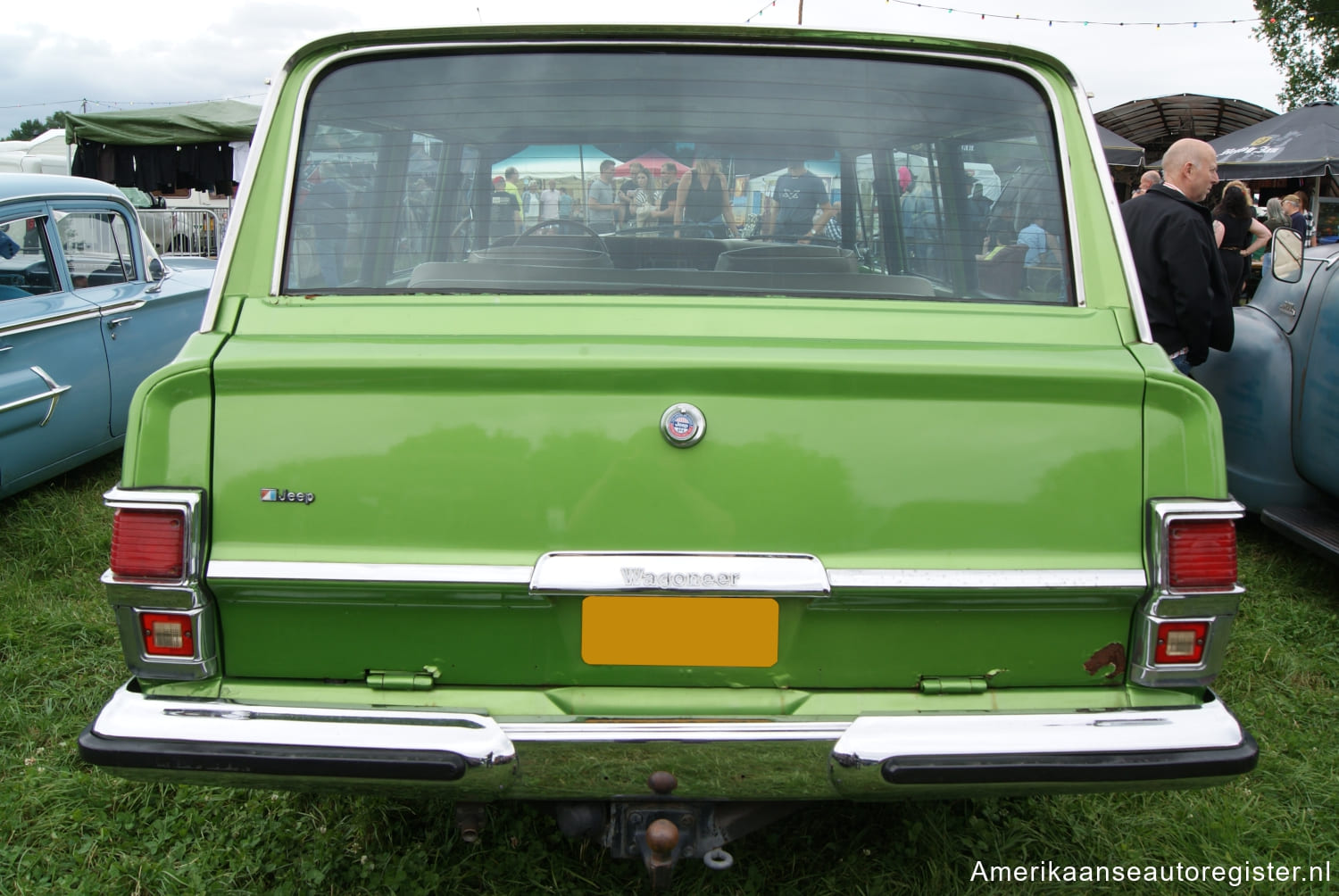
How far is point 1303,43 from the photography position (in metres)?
35.3

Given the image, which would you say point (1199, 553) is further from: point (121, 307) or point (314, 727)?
point (121, 307)

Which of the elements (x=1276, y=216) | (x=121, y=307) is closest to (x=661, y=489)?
(x=121, y=307)

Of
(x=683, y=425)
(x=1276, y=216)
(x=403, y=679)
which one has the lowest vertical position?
(x=403, y=679)

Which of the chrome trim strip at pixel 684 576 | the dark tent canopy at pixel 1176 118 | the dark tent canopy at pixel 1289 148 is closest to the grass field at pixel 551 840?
the chrome trim strip at pixel 684 576

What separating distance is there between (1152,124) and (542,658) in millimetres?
24071

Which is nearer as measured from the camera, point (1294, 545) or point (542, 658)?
point (542, 658)

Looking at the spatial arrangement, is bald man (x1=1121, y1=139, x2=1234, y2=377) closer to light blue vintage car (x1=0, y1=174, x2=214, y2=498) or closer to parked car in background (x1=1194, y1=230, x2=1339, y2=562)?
parked car in background (x1=1194, y1=230, x2=1339, y2=562)

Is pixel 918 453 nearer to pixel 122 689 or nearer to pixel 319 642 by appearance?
pixel 319 642

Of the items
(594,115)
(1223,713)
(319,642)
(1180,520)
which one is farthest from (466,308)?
(1223,713)

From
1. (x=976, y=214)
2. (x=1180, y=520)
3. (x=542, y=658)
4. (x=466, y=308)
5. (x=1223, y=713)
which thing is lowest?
(x=1223, y=713)

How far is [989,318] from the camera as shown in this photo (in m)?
2.14

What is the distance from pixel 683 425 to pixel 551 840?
1.41m

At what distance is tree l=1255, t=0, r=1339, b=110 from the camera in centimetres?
3319

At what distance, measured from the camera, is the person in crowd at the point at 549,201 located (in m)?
2.31
